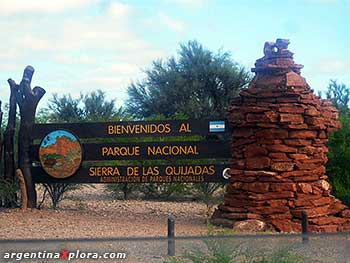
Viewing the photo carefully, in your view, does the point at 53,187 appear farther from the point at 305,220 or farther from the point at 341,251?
the point at 341,251

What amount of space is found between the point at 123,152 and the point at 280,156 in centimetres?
460

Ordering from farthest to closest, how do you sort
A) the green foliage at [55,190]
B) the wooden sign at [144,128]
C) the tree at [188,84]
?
the tree at [188,84] < the green foliage at [55,190] < the wooden sign at [144,128]

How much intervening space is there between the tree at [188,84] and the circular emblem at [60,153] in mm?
18423

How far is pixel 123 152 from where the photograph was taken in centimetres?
1655

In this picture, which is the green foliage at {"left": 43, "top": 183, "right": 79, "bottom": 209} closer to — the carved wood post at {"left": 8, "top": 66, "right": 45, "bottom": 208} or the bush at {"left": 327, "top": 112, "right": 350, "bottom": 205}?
the carved wood post at {"left": 8, "top": 66, "right": 45, "bottom": 208}

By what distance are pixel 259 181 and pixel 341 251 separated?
7.15 meters

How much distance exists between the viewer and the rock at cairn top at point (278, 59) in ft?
45.1

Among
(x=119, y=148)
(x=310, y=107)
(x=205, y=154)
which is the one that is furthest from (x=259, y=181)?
(x=119, y=148)

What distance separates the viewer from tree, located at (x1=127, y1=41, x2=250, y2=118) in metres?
36.1

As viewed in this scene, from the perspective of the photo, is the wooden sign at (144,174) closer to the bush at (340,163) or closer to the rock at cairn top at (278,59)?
the bush at (340,163)

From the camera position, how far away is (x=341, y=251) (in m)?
6.13

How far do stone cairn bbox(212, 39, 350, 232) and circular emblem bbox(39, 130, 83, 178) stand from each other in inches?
175

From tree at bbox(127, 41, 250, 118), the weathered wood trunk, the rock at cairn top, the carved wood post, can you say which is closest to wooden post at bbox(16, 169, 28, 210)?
the carved wood post

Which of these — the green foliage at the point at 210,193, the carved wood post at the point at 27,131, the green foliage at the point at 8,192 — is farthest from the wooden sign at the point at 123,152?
the green foliage at the point at 210,193
